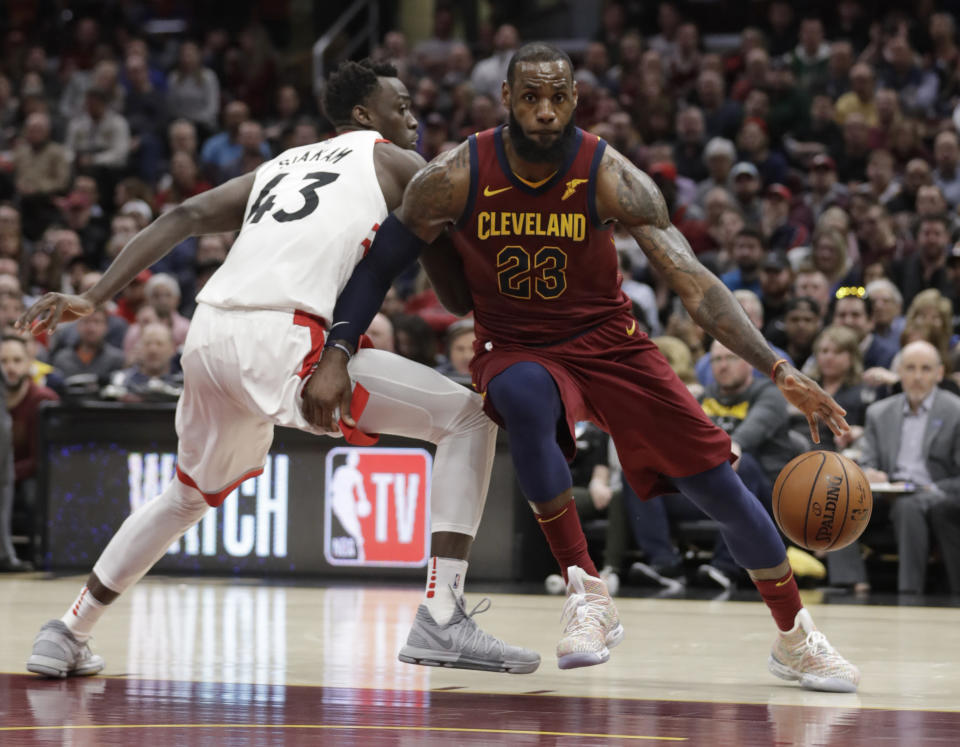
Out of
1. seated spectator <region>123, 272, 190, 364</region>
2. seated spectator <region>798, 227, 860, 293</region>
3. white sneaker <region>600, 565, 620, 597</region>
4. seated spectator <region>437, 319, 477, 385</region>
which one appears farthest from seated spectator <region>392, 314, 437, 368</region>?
seated spectator <region>798, 227, 860, 293</region>

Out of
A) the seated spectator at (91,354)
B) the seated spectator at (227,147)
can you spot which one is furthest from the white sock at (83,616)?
the seated spectator at (227,147)

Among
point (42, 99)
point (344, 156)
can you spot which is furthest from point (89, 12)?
point (344, 156)

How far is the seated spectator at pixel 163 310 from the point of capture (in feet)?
35.1

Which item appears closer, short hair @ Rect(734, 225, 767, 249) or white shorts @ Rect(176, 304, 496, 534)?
white shorts @ Rect(176, 304, 496, 534)

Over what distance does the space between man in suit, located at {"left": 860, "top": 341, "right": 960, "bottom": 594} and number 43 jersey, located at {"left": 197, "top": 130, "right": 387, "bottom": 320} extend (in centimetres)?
418

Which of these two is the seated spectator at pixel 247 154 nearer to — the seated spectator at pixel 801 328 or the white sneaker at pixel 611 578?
the seated spectator at pixel 801 328

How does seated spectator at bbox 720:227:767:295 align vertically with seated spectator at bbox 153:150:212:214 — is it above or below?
below

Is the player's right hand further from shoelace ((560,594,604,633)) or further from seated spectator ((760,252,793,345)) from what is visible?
seated spectator ((760,252,793,345))

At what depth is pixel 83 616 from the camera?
16.2ft

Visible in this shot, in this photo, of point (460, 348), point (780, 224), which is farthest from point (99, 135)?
point (460, 348)

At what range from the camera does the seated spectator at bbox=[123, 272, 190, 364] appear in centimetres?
1070

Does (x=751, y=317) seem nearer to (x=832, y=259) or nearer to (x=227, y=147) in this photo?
(x=832, y=259)

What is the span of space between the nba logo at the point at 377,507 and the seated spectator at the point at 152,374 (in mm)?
1192

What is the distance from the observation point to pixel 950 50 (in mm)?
13211
